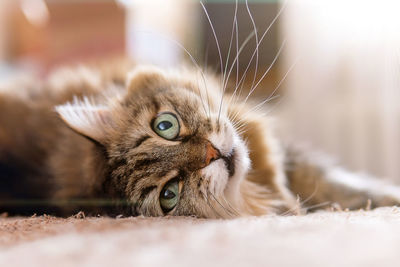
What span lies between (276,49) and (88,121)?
734 mm

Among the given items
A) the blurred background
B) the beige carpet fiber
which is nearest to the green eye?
the beige carpet fiber

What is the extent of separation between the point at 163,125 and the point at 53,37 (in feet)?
7.40

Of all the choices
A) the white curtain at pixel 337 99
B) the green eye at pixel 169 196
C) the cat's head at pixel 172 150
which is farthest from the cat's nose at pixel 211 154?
the white curtain at pixel 337 99

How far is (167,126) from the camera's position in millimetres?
1180

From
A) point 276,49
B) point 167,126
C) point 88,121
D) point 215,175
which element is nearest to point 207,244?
point 215,175

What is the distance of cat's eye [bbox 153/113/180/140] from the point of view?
1.16 m

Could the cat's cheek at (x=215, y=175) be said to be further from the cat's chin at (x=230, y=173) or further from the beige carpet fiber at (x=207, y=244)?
the beige carpet fiber at (x=207, y=244)

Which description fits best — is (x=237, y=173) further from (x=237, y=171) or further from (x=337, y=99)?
(x=337, y=99)

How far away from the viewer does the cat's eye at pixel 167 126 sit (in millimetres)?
1157

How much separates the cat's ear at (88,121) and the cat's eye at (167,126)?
0.17 meters

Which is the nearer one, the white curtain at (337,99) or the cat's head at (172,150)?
the cat's head at (172,150)

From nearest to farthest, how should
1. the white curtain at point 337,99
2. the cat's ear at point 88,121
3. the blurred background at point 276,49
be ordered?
the cat's ear at point 88,121
the blurred background at point 276,49
the white curtain at point 337,99

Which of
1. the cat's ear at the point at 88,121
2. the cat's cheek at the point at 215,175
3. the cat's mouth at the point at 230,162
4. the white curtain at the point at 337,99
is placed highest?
the white curtain at the point at 337,99

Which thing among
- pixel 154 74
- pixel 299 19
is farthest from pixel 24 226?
pixel 299 19
